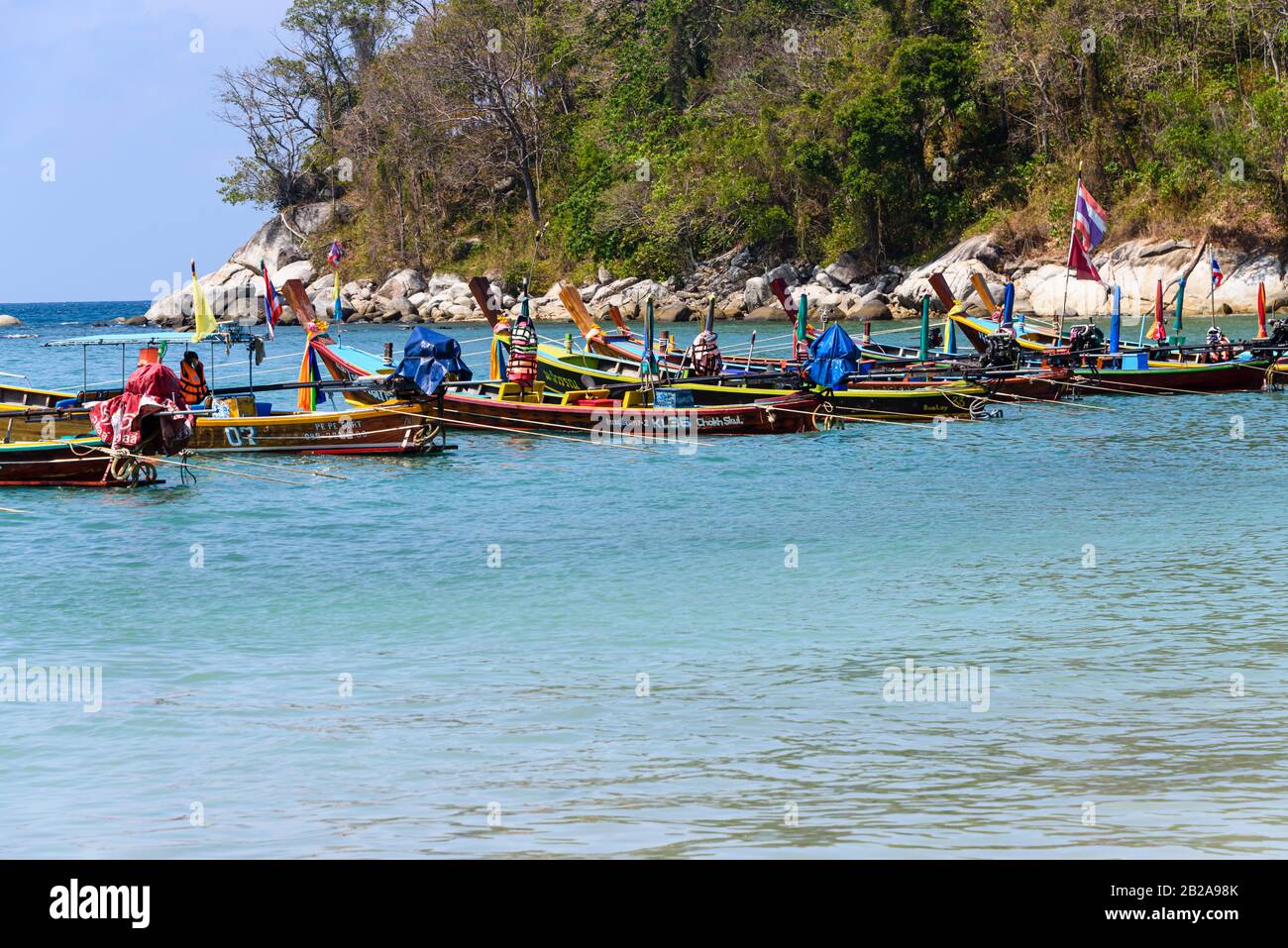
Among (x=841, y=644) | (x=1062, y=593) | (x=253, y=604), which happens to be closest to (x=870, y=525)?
(x=1062, y=593)

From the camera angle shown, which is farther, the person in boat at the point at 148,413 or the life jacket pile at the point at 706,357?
the life jacket pile at the point at 706,357

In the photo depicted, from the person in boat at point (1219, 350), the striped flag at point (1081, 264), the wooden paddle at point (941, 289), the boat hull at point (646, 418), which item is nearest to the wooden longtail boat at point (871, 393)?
the boat hull at point (646, 418)

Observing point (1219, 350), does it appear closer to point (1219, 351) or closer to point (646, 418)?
point (1219, 351)

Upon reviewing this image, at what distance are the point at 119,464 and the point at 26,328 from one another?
311ft

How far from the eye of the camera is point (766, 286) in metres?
78.3

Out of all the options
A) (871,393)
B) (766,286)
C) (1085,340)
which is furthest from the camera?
(766,286)

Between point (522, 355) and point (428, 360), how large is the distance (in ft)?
15.0

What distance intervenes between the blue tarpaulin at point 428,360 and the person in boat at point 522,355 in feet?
12.2

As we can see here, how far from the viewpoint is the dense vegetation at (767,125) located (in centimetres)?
6644

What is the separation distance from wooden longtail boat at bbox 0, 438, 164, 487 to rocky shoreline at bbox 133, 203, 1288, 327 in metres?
25.8

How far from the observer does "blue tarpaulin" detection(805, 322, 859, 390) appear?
29.8 m

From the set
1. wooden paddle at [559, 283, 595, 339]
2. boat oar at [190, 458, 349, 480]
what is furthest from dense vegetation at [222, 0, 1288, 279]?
boat oar at [190, 458, 349, 480]

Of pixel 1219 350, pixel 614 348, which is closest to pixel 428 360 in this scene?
pixel 614 348

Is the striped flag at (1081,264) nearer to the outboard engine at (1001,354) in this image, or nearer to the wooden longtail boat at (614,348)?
the outboard engine at (1001,354)
